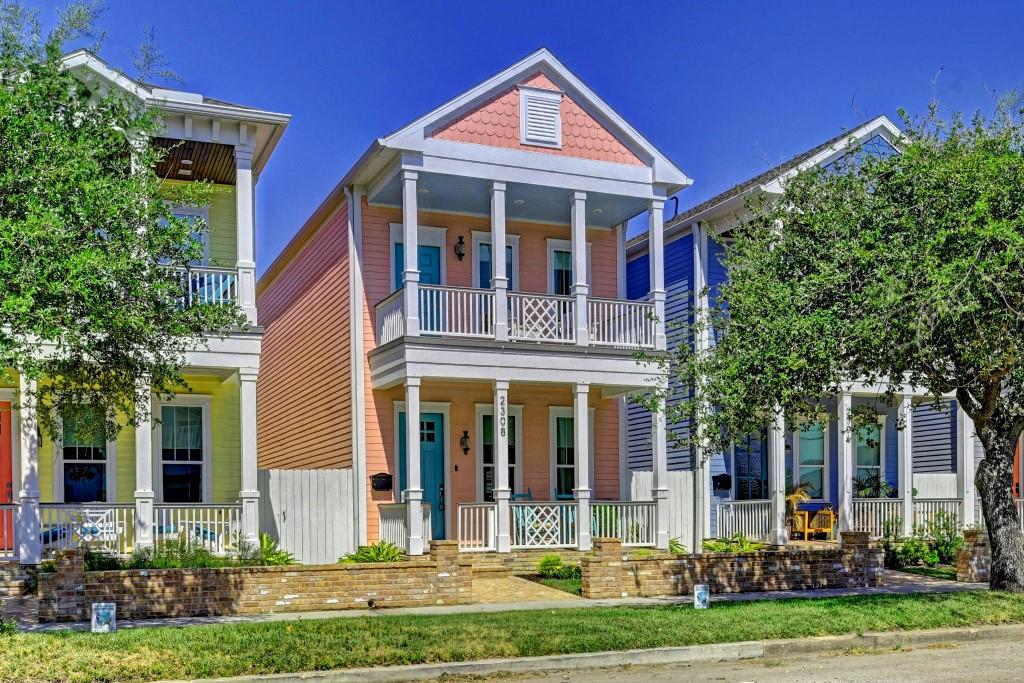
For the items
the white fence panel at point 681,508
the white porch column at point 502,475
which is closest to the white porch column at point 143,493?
the white porch column at point 502,475

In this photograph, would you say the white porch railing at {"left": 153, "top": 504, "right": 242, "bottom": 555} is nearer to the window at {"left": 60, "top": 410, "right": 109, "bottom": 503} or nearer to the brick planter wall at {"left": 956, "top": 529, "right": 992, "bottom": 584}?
the window at {"left": 60, "top": 410, "right": 109, "bottom": 503}

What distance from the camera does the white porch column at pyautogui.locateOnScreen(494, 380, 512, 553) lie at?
18781mm

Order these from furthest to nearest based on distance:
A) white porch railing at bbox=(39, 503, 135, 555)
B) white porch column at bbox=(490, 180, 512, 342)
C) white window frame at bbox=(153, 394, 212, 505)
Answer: white window frame at bbox=(153, 394, 212, 505) → white porch column at bbox=(490, 180, 512, 342) → white porch railing at bbox=(39, 503, 135, 555)

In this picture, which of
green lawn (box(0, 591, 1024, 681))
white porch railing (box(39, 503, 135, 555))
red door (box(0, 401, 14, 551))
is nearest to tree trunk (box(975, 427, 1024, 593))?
green lawn (box(0, 591, 1024, 681))

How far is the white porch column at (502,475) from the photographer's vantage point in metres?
18.8

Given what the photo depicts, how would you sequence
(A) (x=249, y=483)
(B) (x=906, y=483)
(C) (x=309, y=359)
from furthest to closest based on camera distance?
1. (C) (x=309, y=359)
2. (B) (x=906, y=483)
3. (A) (x=249, y=483)

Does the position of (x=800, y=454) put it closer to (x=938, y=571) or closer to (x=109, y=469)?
(x=938, y=571)

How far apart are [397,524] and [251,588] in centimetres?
496

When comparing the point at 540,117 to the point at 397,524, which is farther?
the point at 540,117

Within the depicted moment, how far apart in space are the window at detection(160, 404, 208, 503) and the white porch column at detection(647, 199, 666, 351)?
27.5 feet

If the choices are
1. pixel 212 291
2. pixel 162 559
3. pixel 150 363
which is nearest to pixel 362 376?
pixel 212 291

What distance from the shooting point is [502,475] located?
746 inches

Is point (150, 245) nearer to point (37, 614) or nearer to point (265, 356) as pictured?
point (37, 614)

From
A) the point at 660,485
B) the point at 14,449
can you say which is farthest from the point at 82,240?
the point at 660,485
